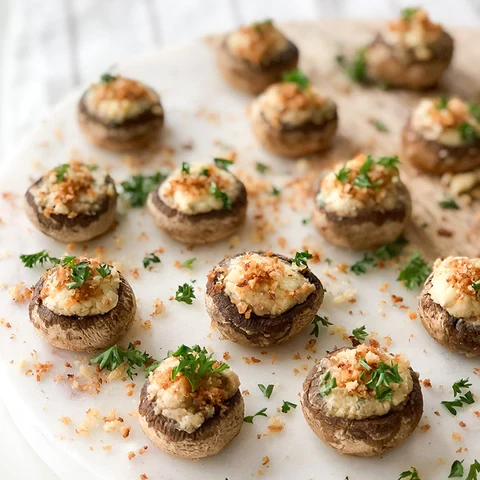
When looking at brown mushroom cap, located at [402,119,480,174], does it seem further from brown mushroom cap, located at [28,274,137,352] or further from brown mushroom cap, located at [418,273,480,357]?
brown mushroom cap, located at [28,274,137,352]

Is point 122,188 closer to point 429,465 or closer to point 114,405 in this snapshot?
point 114,405

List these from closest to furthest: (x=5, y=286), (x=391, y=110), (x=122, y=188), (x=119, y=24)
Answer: (x=5, y=286) < (x=122, y=188) < (x=391, y=110) < (x=119, y=24)

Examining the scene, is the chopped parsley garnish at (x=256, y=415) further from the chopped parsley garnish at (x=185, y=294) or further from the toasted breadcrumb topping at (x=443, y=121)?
the toasted breadcrumb topping at (x=443, y=121)

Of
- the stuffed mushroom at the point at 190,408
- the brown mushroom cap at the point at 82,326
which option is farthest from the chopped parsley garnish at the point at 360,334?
the brown mushroom cap at the point at 82,326

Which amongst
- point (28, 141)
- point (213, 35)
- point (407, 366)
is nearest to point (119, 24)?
point (213, 35)

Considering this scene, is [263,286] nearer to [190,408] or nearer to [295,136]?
[190,408]

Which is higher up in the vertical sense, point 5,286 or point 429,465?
point 5,286

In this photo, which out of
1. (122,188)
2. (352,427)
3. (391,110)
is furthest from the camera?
(391,110)

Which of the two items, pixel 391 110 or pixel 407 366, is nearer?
pixel 407 366
